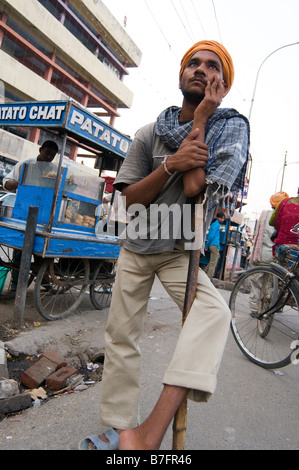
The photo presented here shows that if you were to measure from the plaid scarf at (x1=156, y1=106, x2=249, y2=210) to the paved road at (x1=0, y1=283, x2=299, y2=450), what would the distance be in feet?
4.29

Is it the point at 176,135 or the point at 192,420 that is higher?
the point at 176,135

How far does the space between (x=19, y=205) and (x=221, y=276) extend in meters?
7.37

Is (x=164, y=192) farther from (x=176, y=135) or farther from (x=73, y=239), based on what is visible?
(x=73, y=239)

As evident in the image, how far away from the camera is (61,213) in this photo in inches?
154

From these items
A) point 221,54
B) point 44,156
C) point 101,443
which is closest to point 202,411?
point 101,443

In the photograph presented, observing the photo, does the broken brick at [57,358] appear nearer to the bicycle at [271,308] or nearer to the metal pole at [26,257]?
the metal pole at [26,257]

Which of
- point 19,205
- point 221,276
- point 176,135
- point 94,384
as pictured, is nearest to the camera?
point 176,135

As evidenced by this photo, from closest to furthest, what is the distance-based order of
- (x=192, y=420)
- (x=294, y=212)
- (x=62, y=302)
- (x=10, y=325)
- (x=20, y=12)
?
(x=192, y=420) → (x=10, y=325) → (x=294, y=212) → (x=62, y=302) → (x=20, y=12)

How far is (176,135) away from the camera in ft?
5.08

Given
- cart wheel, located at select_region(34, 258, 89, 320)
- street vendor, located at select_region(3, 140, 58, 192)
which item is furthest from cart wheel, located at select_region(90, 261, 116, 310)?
street vendor, located at select_region(3, 140, 58, 192)

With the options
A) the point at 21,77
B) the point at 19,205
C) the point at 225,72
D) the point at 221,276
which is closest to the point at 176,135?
the point at 225,72

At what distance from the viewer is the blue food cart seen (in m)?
Result: 3.52

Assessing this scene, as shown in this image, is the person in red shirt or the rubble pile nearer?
the rubble pile

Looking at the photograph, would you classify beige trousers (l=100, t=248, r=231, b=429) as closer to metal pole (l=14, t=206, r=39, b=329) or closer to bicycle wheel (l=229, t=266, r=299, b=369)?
bicycle wheel (l=229, t=266, r=299, b=369)
